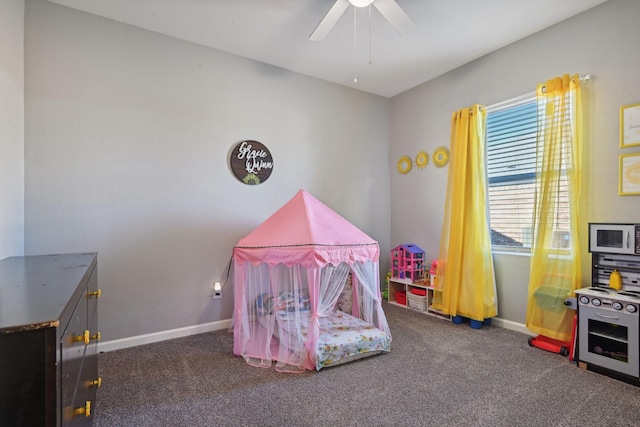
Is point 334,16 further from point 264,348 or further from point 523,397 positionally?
point 523,397

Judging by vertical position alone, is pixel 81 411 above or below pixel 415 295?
above

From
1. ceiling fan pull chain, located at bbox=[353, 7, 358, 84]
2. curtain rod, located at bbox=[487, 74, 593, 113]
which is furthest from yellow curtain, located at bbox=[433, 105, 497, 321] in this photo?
ceiling fan pull chain, located at bbox=[353, 7, 358, 84]

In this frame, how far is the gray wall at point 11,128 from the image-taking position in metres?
2.04

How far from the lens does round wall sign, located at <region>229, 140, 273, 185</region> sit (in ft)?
11.4

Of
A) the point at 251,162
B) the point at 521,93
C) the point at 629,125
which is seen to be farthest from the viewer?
the point at 251,162

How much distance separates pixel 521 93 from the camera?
126 inches

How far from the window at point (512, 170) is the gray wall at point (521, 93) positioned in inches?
6.0

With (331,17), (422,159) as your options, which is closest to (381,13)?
(331,17)

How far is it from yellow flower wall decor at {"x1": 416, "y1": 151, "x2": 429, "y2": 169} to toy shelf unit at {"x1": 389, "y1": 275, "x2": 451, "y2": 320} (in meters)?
1.54

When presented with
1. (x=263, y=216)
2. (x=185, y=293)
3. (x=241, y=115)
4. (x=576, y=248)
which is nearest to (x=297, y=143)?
(x=241, y=115)

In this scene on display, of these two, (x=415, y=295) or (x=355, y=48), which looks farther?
(x=415, y=295)

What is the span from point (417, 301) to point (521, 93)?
2.65m

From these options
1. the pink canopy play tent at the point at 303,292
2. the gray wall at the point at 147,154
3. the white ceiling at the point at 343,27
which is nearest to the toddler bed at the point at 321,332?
the pink canopy play tent at the point at 303,292

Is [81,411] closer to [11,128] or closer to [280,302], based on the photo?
[280,302]
